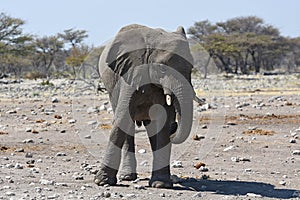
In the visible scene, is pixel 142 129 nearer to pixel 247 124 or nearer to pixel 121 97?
pixel 247 124

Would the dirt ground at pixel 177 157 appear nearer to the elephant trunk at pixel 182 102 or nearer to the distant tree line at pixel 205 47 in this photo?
the elephant trunk at pixel 182 102

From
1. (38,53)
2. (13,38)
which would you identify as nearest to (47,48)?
(38,53)

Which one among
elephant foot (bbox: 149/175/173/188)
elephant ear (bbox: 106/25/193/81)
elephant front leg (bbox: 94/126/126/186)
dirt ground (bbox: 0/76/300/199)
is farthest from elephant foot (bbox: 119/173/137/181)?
elephant ear (bbox: 106/25/193/81)

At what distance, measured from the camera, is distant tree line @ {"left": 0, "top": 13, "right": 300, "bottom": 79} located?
64250mm

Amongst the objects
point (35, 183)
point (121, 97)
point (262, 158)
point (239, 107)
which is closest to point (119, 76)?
point (121, 97)

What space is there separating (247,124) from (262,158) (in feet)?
19.3

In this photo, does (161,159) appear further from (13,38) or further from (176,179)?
(13,38)

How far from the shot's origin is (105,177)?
979 cm

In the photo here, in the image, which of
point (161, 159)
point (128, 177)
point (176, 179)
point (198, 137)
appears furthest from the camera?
point (198, 137)

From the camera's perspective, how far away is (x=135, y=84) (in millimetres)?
9656

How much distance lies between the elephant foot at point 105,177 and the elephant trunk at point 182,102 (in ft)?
4.14

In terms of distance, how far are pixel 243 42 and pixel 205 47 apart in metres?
9.97

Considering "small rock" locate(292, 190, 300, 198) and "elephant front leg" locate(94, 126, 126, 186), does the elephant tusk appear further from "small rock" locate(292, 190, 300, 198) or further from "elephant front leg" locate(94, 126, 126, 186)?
"small rock" locate(292, 190, 300, 198)

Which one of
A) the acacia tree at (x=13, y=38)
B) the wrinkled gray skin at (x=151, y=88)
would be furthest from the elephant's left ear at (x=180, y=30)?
the acacia tree at (x=13, y=38)
